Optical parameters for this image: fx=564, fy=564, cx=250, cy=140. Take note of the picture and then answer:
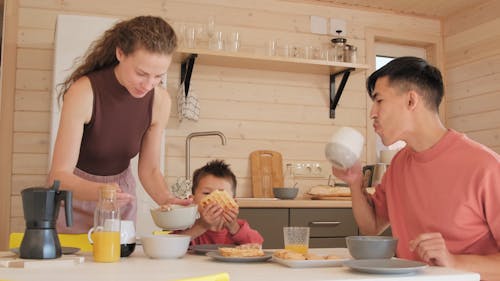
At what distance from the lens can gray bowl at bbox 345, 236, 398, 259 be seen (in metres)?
1.43

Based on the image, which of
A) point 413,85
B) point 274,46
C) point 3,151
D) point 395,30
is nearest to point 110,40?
point 413,85

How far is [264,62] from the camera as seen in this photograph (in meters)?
Result: 3.80

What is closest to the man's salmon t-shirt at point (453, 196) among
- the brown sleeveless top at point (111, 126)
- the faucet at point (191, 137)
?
the brown sleeveless top at point (111, 126)

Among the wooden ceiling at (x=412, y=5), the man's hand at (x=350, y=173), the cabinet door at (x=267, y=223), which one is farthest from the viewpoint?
the wooden ceiling at (x=412, y=5)

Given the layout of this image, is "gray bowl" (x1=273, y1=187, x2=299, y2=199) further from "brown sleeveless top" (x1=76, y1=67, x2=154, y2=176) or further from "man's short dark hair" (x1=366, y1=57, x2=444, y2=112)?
"man's short dark hair" (x1=366, y1=57, x2=444, y2=112)

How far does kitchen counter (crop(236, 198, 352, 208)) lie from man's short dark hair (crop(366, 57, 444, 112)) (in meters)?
1.70

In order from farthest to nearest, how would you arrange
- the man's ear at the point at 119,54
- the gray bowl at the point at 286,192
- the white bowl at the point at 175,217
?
the gray bowl at the point at 286,192
the man's ear at the point at 119,54
the white bowl at the point at 175,217

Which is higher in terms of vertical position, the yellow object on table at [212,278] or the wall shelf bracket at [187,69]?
the wall shelf bracket at [187,69]

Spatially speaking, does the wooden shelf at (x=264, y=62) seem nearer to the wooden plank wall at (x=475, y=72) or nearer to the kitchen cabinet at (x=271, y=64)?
the kitchen cabinet at (x=271, y=64)

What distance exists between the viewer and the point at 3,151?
11.0 ft

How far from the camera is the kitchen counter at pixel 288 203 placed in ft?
10.9

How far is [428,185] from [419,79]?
1.12 feet

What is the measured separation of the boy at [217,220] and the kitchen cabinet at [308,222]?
1133 millimetres

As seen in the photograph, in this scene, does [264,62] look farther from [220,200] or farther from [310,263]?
[310,263]
